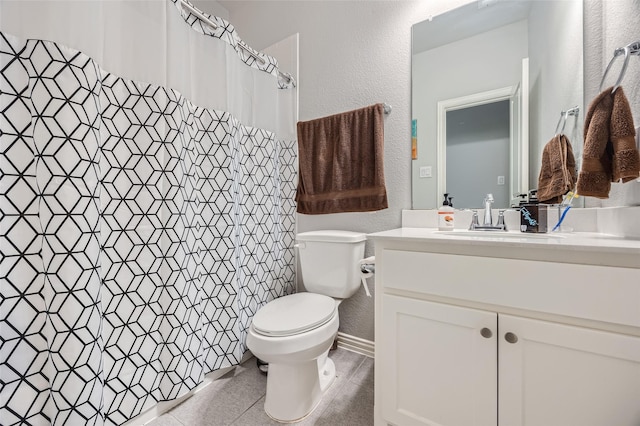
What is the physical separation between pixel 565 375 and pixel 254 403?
4.01 feet

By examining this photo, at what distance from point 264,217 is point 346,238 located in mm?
568

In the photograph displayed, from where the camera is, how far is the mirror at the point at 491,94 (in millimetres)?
1130

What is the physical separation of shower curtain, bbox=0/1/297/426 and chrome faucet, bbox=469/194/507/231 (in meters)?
1.19

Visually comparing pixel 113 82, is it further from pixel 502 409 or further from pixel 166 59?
pixel 502 409

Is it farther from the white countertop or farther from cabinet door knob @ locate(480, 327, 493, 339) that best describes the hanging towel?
cabinet door knob @ locate(480, 327, 493, 339)

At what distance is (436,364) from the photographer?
0.87m

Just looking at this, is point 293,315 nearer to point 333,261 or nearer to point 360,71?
point 333,261

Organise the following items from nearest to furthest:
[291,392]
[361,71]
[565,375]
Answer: [565,375] < [291,392] < [361,71]

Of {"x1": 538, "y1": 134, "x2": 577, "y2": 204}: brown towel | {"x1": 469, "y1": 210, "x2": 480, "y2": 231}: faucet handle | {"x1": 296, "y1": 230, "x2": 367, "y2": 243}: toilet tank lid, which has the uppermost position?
{"x1": 538, "y1": 134, "x2": 577, "y2": 204}: brown towel

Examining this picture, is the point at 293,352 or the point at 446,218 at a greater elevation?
the point at 446,218

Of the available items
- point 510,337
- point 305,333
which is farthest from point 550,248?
point 305,333

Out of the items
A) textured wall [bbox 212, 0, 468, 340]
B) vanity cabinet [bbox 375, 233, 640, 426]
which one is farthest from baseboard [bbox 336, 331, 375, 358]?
vanity cabinet [bbox 375, 233, 640, 426]

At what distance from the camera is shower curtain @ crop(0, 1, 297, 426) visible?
80 centimetres

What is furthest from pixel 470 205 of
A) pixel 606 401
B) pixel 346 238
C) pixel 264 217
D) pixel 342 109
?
pixel 264 217
